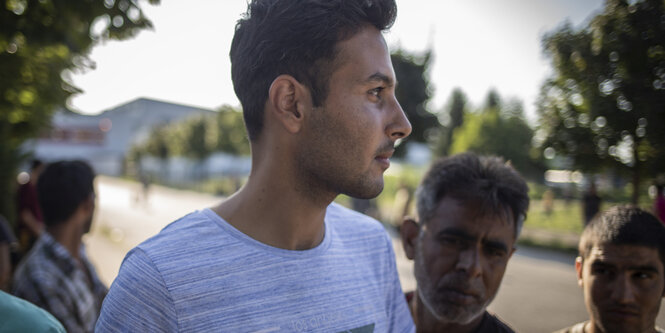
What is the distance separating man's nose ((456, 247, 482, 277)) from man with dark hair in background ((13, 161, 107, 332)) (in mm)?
2051

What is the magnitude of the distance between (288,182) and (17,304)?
75 centimetres

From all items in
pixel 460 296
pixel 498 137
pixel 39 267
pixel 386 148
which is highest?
pixel 498 137

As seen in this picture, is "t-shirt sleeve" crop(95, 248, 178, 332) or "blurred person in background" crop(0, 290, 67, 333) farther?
"t-shirt sleeve" crop(95, 248, 178, 332)

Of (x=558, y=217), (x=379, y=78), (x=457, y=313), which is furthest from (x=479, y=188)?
(x=558, y=217)

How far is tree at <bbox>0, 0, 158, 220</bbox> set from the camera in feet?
11.2

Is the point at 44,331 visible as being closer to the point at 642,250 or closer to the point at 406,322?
the point at 406,322

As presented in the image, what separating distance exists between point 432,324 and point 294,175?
1.12 m

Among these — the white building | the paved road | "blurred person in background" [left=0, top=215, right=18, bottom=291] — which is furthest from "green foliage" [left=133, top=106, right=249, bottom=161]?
"blurred person in background" [left=0, top=215, right=18, bottom=291]

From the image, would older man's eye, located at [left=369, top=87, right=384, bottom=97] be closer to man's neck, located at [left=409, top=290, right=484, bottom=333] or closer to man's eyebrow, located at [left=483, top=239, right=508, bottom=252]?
man's eyebrow, located at [left=483, top=239, right=508, bottom=252]

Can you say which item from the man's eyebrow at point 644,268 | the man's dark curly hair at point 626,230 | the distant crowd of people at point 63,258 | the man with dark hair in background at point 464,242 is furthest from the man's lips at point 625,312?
the distant crowd of people at point 63,258

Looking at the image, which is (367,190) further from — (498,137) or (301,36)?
(498,137)

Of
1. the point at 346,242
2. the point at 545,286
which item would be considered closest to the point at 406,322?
the point at 346,242

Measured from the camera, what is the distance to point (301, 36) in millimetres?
1361

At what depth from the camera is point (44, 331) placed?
958 mm
